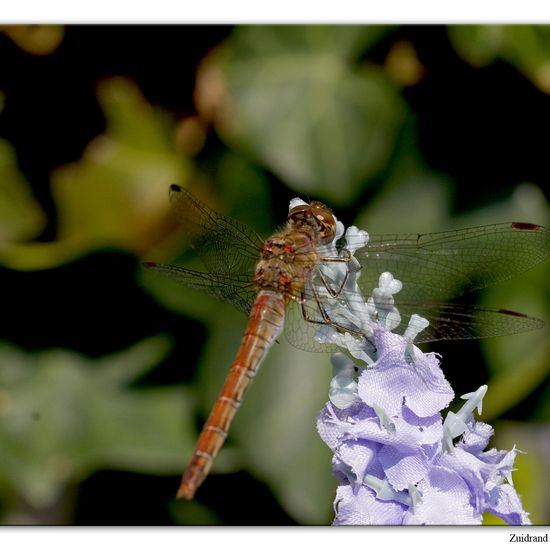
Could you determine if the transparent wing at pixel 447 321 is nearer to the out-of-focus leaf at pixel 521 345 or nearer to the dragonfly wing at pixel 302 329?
the dragonfly wing at pixel 302 329

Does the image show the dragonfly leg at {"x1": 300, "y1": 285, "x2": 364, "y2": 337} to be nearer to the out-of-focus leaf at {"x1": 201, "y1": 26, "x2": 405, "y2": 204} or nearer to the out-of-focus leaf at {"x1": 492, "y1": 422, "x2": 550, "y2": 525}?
the out-of-focus leaf at {"x1": 492, "y1": 422, "x2": 550, "y2": 525}

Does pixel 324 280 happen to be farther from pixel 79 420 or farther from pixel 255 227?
pixel 79 420

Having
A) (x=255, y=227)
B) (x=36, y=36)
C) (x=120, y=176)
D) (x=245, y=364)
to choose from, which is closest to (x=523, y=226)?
(x=245, y=364)

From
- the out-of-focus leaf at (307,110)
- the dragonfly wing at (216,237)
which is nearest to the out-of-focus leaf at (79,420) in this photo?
the dragonfly wing at (216,237)

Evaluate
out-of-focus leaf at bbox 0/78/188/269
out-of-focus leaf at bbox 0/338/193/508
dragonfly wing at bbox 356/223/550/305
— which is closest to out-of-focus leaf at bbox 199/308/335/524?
out-of-focus leaf at bbox 0/338/193/508

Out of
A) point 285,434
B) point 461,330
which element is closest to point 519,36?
point 461,330
